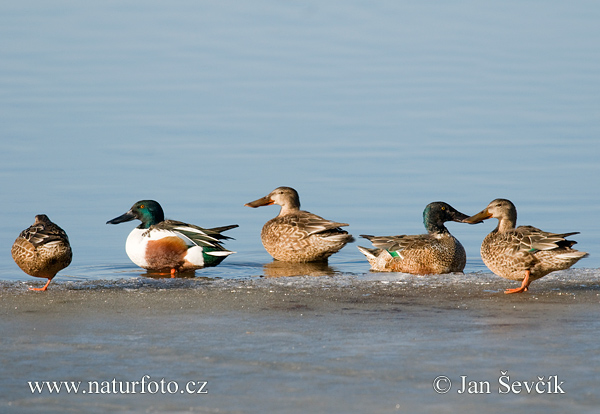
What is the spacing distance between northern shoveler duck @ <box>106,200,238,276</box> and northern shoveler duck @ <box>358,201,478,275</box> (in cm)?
188

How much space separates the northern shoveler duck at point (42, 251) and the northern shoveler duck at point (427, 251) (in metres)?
3.79

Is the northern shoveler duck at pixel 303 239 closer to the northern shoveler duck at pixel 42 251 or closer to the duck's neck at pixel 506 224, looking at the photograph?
the duck's neck at pixel 506 224

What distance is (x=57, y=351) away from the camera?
5711 mm

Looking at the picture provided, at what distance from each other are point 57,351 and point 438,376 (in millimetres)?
2306

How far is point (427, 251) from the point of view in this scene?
34.2 ft

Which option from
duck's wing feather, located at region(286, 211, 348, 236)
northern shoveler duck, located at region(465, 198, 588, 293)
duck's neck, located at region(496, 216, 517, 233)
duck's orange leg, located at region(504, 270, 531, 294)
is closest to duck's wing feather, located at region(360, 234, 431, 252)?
duck's wing feather, located at region(286, 211, 348, 236)

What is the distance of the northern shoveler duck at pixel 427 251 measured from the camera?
1041cm

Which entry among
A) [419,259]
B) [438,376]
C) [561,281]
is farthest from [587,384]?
[419,259]

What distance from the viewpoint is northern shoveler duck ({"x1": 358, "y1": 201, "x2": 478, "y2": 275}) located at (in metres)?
10.4

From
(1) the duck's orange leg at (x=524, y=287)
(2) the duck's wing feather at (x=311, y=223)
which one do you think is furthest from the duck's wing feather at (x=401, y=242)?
(1) the duck's orange leg at (x=524, y=287)

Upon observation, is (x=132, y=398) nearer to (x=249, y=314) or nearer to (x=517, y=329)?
(x=249, y=314)

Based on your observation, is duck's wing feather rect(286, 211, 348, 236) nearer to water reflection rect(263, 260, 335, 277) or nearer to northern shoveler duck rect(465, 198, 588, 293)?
water reflection rect(263, 260, 335, 277)

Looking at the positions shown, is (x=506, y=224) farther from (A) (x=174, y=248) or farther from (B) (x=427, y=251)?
(A) (x=174, y=248)

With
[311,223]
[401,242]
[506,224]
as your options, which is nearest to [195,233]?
[311,223]
